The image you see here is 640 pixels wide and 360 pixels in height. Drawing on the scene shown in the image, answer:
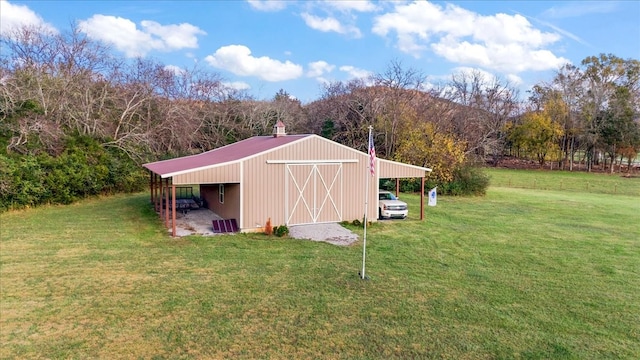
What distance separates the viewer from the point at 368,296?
26.7ft

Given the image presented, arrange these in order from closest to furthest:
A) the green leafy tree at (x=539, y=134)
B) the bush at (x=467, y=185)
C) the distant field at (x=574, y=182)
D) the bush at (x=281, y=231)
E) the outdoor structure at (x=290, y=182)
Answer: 1. the bush at (x=281, y=231)
2. the outdoor structure at (x=290, y=182)
3. the bush at (x=467, y=185)
4. the distant field at (x=574, y=182)
5. the green leafy tree at (x=539, y=134)

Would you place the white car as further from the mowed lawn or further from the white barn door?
the white barn door

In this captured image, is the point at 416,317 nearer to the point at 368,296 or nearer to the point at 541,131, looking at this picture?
the point at 368,296

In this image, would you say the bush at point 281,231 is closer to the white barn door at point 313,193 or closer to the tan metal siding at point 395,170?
the white barn door at point 313,193

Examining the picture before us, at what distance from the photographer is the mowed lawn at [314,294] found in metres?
6.14

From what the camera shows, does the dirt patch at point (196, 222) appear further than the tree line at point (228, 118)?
No

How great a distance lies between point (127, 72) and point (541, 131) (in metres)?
39.9

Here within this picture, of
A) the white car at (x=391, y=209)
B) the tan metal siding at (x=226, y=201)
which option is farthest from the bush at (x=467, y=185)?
the tan metal siding at (x=226, y=201)

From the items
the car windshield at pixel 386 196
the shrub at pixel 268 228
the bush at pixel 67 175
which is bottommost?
the shrub at pixel 268 228

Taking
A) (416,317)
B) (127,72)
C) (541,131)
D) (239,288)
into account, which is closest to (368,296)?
(416,317)

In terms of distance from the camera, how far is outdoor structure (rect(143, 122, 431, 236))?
1314 cm

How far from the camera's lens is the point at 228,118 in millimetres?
32781

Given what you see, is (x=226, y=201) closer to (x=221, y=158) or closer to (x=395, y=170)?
(x=221, y=158)

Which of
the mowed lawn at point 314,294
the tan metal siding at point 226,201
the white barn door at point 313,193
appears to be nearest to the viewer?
the mowed lawn at point 314,294
